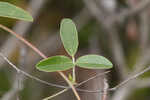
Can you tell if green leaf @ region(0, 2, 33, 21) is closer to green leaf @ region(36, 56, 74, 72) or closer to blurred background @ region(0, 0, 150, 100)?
green leaf @ region(36, 56, 74, 72)

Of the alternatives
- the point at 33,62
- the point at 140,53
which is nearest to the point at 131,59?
Result: the point at 140,53

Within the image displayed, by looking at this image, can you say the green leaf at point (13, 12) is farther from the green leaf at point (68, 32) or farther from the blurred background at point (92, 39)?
the blurred background at point (92, 39)

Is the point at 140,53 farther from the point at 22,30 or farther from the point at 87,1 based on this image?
the point at 22,30

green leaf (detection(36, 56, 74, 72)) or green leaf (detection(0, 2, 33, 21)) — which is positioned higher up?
green leaf (detection(0, 2, 33, 21))

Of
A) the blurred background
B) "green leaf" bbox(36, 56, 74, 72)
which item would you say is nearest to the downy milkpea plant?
"green leaf" bbox(36, 56, 74, 72)

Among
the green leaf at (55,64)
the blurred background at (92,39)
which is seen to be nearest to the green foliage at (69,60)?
the green leaf at (55,64)

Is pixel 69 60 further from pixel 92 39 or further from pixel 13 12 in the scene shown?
pixel 92 39

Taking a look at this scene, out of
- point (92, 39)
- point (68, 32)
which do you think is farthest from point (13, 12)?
point (92, 39)
